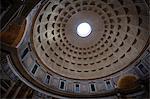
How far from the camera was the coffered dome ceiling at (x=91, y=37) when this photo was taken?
78.7 ft

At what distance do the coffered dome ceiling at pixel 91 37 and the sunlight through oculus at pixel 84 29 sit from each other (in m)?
0.35

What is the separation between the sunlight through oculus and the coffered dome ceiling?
0.35 m

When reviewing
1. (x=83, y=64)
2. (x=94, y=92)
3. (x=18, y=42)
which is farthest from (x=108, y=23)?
(x=18, y=42)

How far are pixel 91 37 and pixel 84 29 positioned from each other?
1.16 meters

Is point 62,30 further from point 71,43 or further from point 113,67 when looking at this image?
point 113,67

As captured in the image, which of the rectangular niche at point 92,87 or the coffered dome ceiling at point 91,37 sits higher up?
the coffered dome ceiling at point 91,37

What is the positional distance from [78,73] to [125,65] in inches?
194

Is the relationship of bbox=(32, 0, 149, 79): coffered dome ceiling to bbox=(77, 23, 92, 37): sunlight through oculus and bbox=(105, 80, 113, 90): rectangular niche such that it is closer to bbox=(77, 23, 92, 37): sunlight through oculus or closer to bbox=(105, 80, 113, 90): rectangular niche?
bbox=(77, 23, 92, 37): sunlight through oculus

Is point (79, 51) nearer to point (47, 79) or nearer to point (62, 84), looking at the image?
point (62, 84)

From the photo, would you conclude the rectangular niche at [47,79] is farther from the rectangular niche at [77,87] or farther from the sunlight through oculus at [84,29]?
the sunlight through oculus at [84,29]

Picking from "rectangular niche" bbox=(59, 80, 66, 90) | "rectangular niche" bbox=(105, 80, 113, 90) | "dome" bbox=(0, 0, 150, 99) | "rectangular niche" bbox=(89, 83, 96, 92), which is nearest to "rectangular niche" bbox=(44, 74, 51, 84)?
"dome" bbox=(0, 0, 150, 99)

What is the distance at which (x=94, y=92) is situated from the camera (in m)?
24.6

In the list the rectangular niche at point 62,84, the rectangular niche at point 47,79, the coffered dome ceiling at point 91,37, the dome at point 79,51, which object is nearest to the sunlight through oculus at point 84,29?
the dome at point 79,51

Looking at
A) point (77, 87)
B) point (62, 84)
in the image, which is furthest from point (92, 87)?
point (62, 84)
